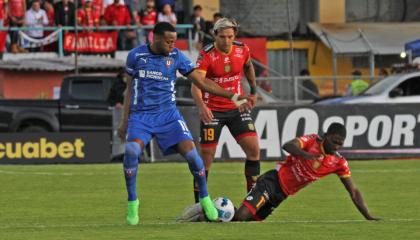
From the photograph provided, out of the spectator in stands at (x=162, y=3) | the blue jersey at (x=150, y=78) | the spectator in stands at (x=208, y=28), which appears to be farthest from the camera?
the spectator in stands at (x=162, y=3)

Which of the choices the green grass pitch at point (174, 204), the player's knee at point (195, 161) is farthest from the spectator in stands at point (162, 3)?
the player's knee at point (195, 161)

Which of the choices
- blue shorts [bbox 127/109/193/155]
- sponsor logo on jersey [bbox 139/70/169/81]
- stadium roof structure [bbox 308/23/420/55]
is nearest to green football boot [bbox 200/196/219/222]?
blue shorts [bbox 127/109/193/155]

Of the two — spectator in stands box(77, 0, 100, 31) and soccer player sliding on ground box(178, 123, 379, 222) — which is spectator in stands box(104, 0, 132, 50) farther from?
soccer player sliding on ground box(178, 123, 379, 222)

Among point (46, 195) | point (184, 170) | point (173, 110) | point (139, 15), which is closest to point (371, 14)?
point (139, 15)

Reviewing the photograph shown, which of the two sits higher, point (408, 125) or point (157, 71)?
point (157, 71)

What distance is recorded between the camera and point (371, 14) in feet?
148

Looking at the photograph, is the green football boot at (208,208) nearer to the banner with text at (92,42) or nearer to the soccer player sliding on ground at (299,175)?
the soccer player sliding on ground at (299,175)

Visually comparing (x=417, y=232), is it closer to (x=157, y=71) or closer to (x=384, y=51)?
(x=157, y=71)

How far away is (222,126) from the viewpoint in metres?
17.1

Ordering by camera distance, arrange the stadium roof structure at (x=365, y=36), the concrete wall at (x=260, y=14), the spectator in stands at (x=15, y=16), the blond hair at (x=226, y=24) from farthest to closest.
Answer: the concrete wall at (x=260, y=14) → the stadium roof structure at (x=365, y=36) → the spectator in stands at (x=15, y=16) → the blond hair at (x=226, y=24)

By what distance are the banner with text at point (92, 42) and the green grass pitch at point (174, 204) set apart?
992 cm

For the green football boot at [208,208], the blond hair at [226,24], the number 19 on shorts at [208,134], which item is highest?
the blond hair at [226,24]

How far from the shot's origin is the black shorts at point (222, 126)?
1703 cm

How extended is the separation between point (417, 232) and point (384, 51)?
28.7 meters
